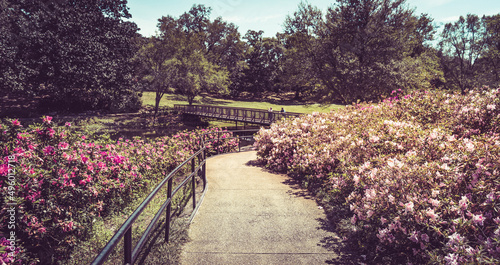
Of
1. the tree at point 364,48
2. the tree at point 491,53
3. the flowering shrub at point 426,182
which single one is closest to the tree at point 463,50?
the tree at point 491,53

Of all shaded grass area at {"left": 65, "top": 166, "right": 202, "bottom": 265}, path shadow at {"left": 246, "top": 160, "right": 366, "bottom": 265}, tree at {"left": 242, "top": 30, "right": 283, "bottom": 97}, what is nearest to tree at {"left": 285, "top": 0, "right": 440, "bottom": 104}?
path shadow at {"left": 246, "top": 160, "right": 366, "bottom": 265}

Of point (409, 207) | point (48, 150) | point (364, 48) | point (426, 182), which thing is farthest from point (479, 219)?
point (364, 48)

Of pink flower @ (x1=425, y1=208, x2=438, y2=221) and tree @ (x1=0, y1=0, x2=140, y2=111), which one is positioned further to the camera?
tree @ (x1=0, y1=0, x2=140, y2=111)

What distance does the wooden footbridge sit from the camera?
28.6 m

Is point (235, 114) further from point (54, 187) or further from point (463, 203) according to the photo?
point (463, 203)

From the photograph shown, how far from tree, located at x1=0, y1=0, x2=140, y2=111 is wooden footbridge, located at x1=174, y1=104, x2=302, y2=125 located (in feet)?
39.1

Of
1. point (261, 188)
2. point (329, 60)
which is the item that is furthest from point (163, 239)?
point (329, 60)

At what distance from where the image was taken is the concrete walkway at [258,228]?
3664 millimetres

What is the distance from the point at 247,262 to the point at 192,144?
10786 millimetres

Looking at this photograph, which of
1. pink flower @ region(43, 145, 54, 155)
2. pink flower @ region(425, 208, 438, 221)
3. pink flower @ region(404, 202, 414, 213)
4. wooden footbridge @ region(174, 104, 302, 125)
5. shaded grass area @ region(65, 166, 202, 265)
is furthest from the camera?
wooden footbridge @ region(174, 104, 302, 125)

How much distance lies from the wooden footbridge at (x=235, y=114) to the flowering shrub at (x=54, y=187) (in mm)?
19746

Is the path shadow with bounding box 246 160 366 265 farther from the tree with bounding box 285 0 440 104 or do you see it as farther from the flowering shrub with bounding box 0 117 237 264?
the tree with bounding box 285 0 440 104

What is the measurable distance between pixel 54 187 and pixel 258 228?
3.77 metres

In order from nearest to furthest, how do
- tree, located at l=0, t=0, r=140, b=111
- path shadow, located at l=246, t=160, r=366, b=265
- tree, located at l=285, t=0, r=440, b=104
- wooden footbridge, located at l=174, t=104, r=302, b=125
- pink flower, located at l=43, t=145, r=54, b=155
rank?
1. path shadow, located at l=246, t=160, r=366, b=265
2. pink flower, located at l=43, t=145, r=54, b=155
3. tree, located at l=285, t=0, r=440, b=104
4. tree, located at l=0, t=0, r=140, b=111
5. wooden footbridge, located at l=174, t=104, r=302, b=125
